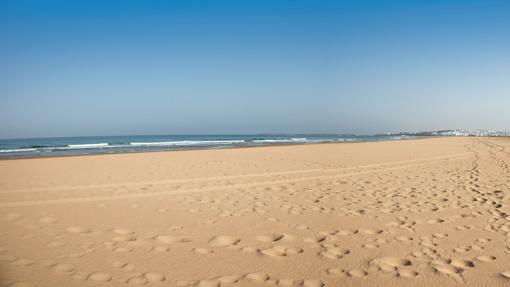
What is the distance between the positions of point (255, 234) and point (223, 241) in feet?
1.63

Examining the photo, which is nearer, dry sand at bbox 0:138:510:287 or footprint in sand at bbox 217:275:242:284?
footprint in sand at bbox 217:275:242:284

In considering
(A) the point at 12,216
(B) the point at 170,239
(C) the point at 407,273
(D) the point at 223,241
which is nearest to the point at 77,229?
(B) the point at 170,239

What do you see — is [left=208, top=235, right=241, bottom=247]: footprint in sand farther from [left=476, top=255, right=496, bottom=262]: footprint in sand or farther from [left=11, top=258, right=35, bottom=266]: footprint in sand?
[left=476, top=255, right=496, bottom=262]: footprint in sand

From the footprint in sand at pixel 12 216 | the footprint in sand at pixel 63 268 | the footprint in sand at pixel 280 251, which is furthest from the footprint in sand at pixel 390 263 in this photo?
the footprint in sand at pixel 12 216

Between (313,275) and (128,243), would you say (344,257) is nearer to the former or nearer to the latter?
(313,275)

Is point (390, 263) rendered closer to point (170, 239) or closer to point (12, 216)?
point (170, 239)

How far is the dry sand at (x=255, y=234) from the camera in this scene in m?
2.98

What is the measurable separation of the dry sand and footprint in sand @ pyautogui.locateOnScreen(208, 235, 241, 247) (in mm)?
31

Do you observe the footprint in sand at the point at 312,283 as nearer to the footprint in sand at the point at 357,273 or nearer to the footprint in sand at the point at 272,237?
the footprint in sand at the point at 357,273

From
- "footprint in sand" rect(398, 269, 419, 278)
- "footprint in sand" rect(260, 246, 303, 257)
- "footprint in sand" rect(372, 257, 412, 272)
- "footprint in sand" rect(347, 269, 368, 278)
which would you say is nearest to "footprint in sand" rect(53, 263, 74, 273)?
"footprint in sand" rect(260, 246, 303, 257)

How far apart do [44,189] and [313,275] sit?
7019 millimetres

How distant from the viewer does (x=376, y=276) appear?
9.75 ft

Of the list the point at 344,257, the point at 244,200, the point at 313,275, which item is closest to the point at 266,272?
the point at 313,275

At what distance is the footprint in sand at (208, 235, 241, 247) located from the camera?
12.5 ft
